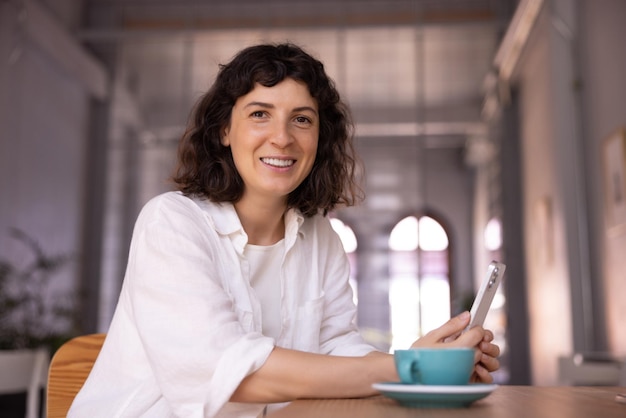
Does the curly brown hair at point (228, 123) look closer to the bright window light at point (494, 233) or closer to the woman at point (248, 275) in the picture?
the woman at point (248, 275)

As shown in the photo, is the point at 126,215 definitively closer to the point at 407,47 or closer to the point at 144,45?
the point at 144,45

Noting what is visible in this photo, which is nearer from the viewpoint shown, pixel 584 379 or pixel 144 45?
pixel 584 379

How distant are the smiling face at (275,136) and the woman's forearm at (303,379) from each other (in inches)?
18.3

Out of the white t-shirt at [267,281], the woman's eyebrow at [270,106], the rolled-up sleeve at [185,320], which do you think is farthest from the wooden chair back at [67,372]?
the woman's eyebrow at [270,106]

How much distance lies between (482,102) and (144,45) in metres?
3.41

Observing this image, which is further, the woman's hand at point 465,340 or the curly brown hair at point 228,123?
the curly brown hair at point 228,123

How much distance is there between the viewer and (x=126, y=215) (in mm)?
7082

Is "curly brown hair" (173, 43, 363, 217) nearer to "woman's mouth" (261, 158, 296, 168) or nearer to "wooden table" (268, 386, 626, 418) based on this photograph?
"woman's mouth" (261, 158, 296, 168)

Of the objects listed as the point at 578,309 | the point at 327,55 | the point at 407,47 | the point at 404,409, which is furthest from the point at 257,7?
the point at 404,409

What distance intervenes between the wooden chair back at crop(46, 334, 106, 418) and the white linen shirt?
93 mm

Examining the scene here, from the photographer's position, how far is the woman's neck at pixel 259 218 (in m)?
1.44

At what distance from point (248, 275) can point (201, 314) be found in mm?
289

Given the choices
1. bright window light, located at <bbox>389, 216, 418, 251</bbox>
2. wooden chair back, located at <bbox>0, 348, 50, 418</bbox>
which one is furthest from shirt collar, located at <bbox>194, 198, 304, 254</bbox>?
bright window light, located at <bbox>389, 216, 418, 251</bbox>

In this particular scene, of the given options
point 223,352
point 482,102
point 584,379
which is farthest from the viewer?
point 482,102
